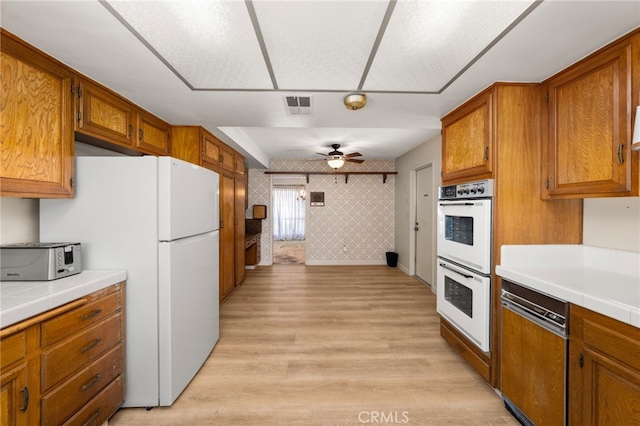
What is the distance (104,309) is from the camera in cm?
159

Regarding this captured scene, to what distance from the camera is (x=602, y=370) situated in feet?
3.95

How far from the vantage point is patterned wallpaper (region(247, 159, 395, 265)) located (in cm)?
605

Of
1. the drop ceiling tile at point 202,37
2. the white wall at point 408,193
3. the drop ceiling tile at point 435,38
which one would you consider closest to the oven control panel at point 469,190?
the drop ceiling tile at point 435,38

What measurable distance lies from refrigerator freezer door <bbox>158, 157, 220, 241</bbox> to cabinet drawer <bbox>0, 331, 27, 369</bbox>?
762 mm

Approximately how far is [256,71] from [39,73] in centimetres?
123

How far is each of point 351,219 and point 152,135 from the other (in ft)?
14.1

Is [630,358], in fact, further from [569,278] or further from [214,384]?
[214,384]

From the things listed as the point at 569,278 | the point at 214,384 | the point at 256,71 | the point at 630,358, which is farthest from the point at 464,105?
the point at 214,384

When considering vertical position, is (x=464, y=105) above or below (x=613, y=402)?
above

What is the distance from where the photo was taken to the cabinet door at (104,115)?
183cm

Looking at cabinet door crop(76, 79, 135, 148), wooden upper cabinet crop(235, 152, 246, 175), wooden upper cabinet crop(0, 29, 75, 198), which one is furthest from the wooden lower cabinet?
wooden upper cabinet crop(235, 152, 246, 175)

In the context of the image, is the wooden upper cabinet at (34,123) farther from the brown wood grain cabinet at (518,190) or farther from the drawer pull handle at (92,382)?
the brown wood grain cabinet at (518,190)

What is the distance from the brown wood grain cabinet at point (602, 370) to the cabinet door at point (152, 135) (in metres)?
3.35

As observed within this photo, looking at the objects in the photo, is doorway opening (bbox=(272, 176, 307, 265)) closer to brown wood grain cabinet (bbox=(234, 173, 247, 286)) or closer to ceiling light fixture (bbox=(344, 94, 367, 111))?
brown wood grain cabinet (bbox=(234, 173, 247, 286))
